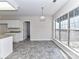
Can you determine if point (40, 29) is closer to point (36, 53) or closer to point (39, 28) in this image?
point (39, 28)

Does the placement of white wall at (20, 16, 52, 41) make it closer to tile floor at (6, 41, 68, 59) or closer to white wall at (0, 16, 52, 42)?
white wall at (0, 16, 52, 42)

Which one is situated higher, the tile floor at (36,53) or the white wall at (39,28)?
the white wall at (39,28)

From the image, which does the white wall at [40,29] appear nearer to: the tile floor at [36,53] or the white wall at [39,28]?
the white wall at [39,28]

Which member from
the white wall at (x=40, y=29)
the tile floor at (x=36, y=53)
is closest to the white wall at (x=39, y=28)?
the white wall at (x=40, y=29)

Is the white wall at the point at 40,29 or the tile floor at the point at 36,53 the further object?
the white wall at the point at 40,29

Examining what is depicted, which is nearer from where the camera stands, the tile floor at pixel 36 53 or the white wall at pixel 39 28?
the tile floor at pixel 36 53

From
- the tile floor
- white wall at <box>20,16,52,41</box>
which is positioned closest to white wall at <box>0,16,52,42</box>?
white wall at <box>20,16,52,41</box>

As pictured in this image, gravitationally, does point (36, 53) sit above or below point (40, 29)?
below

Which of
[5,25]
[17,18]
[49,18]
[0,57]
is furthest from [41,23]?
[0,57]

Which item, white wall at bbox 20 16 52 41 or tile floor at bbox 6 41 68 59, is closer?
tile floor at bbox 6 41 68 59

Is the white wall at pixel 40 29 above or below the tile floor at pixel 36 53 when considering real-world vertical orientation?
above

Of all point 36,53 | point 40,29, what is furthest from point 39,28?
point 36,53

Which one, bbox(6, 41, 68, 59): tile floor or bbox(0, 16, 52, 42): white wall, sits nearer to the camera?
bbox(6, 41, 68, 59): tile floor

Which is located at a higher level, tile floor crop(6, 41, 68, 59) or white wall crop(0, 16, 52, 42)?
white wall crop(0, 16, 52, 42)
